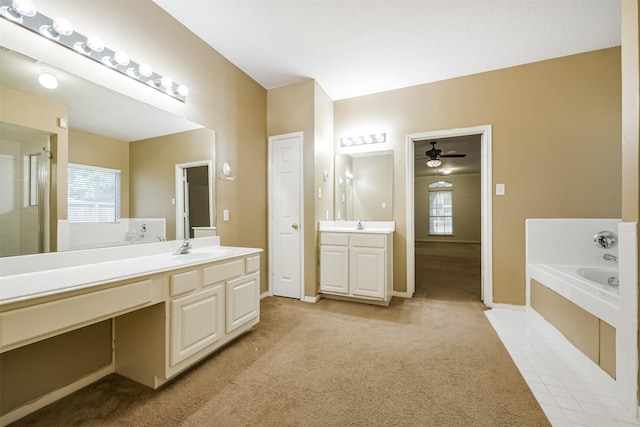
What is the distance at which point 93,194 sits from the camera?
1561mm

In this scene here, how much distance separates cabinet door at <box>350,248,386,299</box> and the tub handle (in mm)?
1969

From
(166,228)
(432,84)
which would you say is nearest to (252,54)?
(166,228)

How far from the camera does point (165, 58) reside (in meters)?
1.99

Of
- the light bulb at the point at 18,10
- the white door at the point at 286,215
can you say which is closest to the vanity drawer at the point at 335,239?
the white door at the point at 286,215

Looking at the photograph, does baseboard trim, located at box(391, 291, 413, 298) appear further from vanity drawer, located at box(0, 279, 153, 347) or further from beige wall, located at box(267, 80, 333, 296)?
vanity drawer, located at box(0, 279, 153, 347)

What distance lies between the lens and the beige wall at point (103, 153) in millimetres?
1482

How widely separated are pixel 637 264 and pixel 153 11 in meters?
3.57

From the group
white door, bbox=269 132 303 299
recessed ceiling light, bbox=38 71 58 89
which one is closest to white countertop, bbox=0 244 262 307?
recessed ceiling light, bbox=38 71 58 89

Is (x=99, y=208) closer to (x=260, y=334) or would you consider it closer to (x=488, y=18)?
(x=260, y=334)

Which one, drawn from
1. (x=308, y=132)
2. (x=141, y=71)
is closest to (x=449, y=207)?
(x=308, y=132)

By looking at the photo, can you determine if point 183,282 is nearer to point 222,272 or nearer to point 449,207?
point 222,272

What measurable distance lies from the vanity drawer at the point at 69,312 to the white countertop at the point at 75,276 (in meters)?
0.05

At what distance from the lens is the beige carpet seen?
4.14 ft

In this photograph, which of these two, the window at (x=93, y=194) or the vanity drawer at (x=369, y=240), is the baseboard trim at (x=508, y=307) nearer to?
the vanity drawer at (x=369, y=240)
